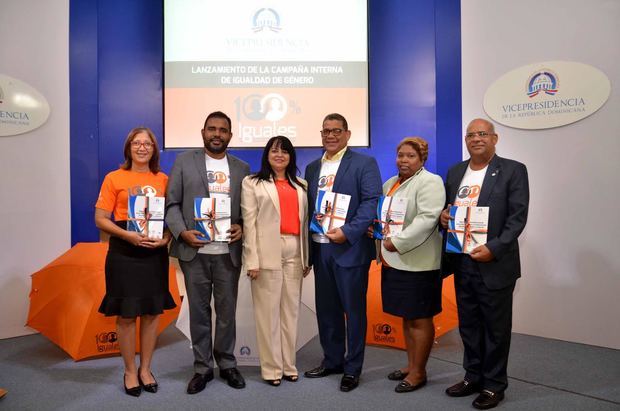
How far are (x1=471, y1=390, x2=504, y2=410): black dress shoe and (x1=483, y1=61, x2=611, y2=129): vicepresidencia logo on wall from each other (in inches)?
106

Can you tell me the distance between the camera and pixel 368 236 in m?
3.18

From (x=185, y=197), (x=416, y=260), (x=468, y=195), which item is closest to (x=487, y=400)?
(x=416, y=260)

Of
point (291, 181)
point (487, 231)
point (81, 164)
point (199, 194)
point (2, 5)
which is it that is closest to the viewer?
point (487, 231)

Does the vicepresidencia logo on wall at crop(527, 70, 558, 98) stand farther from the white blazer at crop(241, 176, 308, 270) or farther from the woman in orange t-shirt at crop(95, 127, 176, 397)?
the woman in orange t-shirt at crop(95, 127, 176, 397)

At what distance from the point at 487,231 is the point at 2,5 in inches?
181

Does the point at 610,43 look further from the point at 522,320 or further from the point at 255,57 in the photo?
the point at 255,57

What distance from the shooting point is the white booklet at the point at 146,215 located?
2.85 m

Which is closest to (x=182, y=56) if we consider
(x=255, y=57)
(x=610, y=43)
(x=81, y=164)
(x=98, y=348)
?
(x=255, y=57)

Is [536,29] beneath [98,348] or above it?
above

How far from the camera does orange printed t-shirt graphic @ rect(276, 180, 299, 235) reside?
3131 millimetres

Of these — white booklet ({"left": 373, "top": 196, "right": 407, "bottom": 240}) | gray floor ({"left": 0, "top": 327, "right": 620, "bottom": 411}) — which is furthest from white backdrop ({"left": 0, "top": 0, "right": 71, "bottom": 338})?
white booklet ({"left": 373, "top": 196, "right": 407, "bottom": 240})

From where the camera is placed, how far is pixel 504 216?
2773 millimetres

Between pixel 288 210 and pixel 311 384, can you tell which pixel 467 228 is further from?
pixel 311 384

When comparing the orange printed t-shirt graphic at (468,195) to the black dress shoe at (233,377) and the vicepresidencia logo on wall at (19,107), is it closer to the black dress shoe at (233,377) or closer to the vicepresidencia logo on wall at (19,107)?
the black dress shoe at (233,377)
